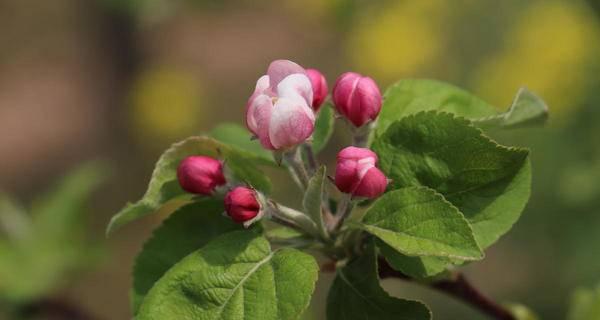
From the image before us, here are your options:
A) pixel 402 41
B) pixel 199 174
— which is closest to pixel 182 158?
pixel 199 174

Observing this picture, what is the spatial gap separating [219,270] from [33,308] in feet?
4.61

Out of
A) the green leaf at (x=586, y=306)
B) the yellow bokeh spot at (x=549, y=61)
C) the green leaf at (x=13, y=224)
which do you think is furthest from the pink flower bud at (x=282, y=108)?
the yellow bokeh spot at (x=549, y=61)

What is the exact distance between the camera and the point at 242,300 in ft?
3.63

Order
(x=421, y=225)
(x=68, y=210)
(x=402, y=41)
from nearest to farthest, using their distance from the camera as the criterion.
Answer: (x=421, y=225)
(x=68, y=210)
(x=402, y=41)

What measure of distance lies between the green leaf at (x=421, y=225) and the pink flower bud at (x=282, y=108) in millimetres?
145

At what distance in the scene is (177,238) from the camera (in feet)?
4.33

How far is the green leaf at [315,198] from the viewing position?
111cm

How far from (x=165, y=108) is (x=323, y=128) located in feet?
16.3

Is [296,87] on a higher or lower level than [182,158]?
higher

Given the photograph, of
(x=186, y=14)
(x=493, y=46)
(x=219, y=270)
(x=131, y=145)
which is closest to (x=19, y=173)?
(x=131, y=145)

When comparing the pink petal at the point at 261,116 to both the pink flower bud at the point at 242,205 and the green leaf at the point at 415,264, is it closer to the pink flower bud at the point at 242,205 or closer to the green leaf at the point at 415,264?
the pink flower bud at the point at 242,205

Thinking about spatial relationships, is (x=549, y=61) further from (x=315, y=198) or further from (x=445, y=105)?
(x=315, y=198)

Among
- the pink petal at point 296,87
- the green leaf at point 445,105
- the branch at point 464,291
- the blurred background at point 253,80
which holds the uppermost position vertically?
the pink petal at point 296,87

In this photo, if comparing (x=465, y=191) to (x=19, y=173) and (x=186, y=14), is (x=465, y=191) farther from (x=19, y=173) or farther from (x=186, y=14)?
(x=186, y=14)
